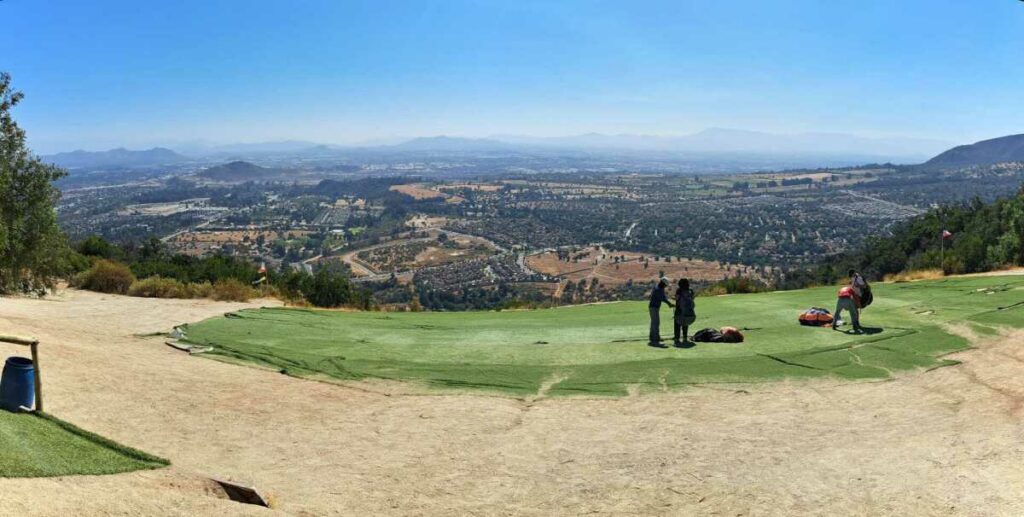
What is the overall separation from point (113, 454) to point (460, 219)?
144691 millimetres

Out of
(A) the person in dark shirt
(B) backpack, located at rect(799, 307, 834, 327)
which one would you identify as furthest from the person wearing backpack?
(B) backpack, located at rect(799, 307, 834, 327)

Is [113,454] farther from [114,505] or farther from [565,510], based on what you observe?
[565,510]

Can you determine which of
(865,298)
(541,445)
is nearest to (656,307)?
(865,298)

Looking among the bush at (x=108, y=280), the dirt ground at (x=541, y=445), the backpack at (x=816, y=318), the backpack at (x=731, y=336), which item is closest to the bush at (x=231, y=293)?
the bush at (x=108, y=280)

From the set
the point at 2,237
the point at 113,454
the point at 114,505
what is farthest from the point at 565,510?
the point at 2,237

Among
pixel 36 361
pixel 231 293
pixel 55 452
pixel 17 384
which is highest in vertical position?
pixel 36 361

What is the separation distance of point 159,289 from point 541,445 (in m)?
20.4

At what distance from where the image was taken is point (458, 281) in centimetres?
8050

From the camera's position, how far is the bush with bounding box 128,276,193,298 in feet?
83.6

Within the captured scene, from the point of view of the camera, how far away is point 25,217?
24.2 m

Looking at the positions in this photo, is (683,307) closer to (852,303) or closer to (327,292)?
(852,303)

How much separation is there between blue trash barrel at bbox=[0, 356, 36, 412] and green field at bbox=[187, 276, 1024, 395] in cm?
499

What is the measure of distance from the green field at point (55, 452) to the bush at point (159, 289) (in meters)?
16.9

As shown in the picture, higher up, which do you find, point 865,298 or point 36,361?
point 36,361
